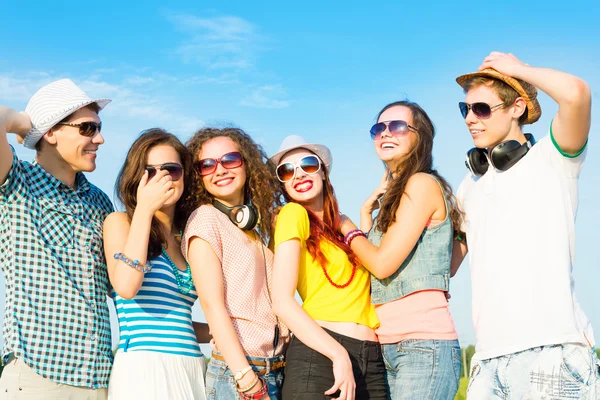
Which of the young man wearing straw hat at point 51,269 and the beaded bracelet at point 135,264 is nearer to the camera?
the beaded bracelet at point 135,264

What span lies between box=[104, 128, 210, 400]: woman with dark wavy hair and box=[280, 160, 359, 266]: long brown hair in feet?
3.36

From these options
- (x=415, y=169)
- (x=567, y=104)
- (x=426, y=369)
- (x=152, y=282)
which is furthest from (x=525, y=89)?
(x=152, y=282)

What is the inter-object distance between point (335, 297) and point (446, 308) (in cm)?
87

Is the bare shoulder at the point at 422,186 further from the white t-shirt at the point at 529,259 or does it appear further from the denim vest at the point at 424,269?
the white t-shirt at the point at 529,259

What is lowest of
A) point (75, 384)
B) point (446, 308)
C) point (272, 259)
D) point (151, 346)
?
point (75, 384)

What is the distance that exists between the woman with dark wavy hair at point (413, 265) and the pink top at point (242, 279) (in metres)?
0.81

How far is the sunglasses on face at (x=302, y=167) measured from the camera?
5.34m

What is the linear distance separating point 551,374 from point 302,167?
2482 millimetres

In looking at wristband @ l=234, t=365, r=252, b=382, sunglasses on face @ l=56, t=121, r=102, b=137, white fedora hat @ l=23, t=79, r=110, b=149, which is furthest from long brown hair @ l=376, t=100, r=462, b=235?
white fedora hat @ l=23, t=79, r=110, b=149

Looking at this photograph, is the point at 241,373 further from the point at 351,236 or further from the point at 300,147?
the point at 300,147

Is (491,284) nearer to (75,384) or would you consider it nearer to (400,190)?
(400,190)

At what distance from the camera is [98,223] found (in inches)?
207

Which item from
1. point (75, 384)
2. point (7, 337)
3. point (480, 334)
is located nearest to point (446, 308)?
point (480, 334)

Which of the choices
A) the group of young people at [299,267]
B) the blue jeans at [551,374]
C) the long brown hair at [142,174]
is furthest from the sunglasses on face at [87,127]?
the blue jeans at [551,374]
